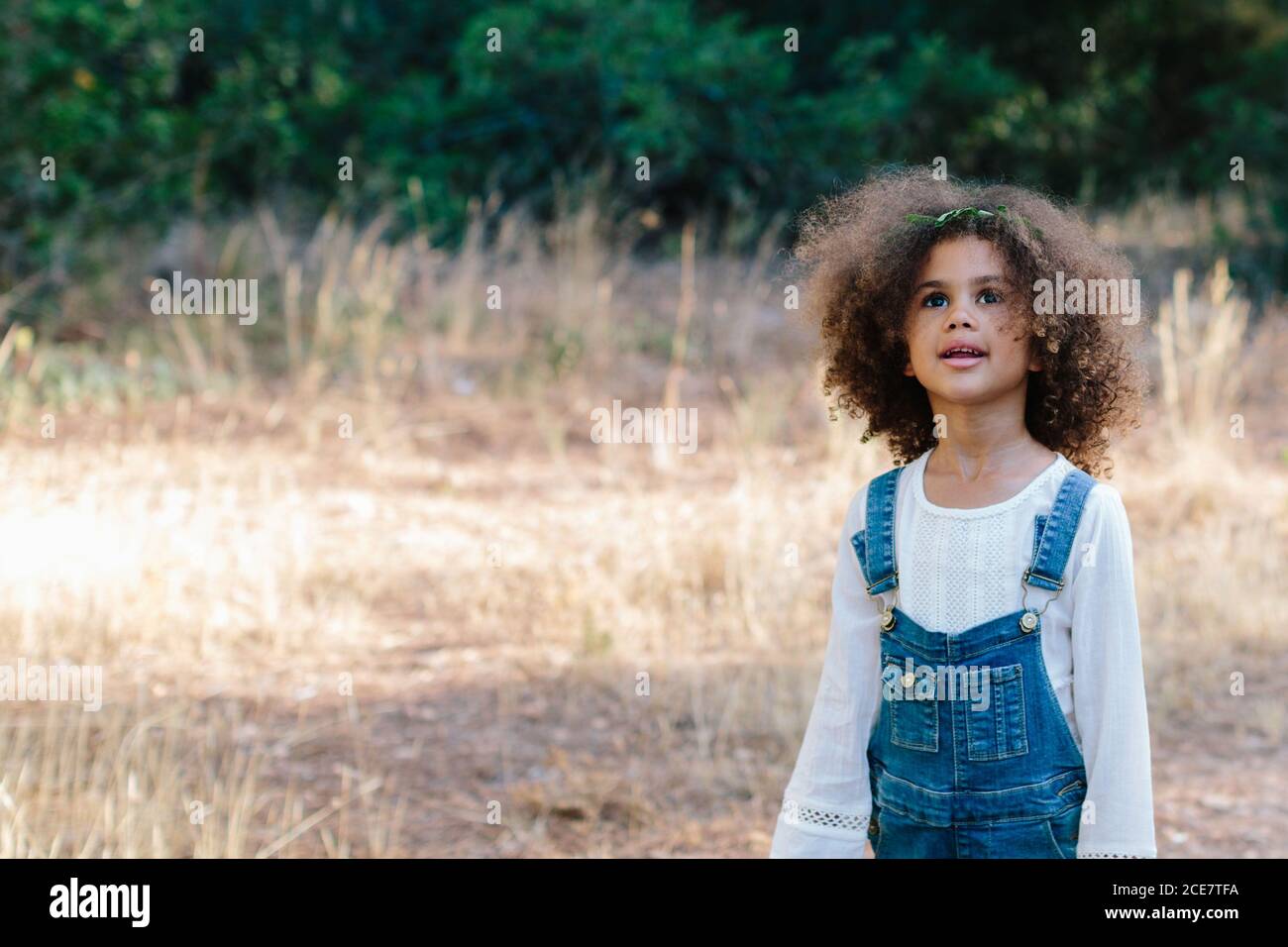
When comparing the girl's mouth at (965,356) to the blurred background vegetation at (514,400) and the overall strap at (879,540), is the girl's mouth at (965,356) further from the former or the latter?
the blurred background vegetation at (514,400)

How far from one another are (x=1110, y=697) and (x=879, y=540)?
42 cm

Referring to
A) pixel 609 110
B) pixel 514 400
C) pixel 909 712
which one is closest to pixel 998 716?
pixel 909 712

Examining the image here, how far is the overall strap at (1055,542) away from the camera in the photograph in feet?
6.81

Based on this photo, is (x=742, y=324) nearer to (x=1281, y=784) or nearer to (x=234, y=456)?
(x=234, y=456)

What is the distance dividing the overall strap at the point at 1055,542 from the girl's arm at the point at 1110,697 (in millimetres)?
21

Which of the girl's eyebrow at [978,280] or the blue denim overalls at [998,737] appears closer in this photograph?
the blue denim overalls at [998,737]

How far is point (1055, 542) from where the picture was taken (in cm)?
208

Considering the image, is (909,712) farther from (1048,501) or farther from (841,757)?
(1048,501)

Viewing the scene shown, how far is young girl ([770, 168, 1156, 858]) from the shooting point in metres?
2.08

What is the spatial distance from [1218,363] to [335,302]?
16.0 feet
